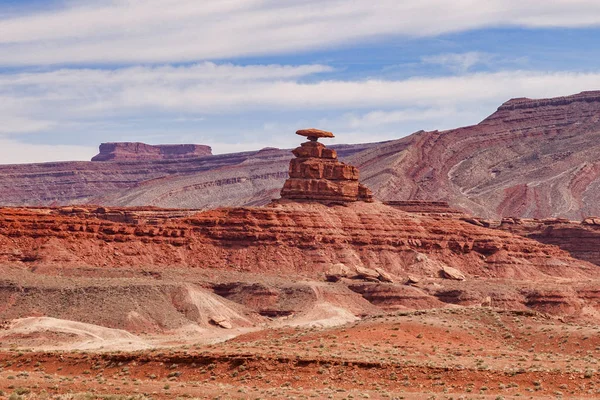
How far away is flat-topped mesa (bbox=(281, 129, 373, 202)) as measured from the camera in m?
124

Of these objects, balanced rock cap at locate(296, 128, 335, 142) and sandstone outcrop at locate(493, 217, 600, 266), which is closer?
balanced rock cap at locate(296, 128, 335, 142)

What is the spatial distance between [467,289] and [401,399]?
64556 mm

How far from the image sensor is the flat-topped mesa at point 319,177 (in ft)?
406

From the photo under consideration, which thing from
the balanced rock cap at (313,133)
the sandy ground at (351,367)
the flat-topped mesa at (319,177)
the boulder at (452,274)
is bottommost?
the boulder at (452,274)

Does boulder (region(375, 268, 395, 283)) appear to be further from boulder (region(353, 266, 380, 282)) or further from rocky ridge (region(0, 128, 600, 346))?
boulder (region(353, 266, 380, 282))

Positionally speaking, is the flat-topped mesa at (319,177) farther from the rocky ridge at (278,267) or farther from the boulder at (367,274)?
the boulder at (367,274)

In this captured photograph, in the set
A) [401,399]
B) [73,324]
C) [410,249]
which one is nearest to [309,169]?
[410,249]

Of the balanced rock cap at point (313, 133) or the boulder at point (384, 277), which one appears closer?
the boulder at point (384, 277)

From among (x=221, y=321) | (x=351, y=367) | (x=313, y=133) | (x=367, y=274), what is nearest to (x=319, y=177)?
(x=313, y=133)

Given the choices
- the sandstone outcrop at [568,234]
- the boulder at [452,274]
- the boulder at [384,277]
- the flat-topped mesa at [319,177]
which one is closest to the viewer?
the boulder at [384,277]

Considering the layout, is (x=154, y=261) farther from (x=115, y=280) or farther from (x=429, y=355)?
(x=429, y=355)

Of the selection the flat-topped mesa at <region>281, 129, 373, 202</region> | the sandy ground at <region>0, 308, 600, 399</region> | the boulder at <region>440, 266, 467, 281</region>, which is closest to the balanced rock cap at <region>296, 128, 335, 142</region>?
the flat-topped mesa at <region>281, 129, 373, 202</region>

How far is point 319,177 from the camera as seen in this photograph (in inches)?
4929

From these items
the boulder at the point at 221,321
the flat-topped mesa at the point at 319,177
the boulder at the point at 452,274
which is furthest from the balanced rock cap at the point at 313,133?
the boulder at the point at 221,321
